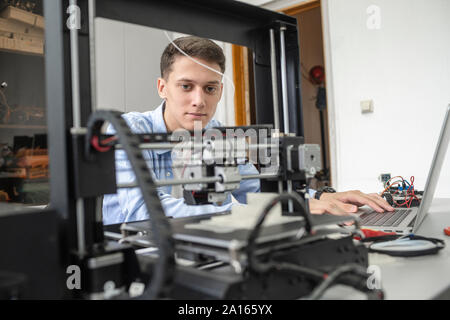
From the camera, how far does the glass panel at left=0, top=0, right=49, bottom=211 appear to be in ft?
6.64

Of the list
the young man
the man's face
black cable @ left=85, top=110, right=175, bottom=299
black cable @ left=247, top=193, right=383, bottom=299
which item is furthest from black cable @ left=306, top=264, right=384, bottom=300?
the man's face

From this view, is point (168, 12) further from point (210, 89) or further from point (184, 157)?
point (210, 89)

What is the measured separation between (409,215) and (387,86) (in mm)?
1620

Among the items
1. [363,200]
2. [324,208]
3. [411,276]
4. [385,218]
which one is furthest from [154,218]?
[363,200]

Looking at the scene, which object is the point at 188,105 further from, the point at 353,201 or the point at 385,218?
the point at 385,218

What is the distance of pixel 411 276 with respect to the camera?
597 mm

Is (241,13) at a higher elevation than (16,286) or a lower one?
higher

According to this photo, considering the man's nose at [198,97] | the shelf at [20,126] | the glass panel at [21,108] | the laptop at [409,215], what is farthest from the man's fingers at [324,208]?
the shelf at [20,126]

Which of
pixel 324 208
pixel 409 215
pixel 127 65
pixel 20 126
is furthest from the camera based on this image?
pixel 127 65

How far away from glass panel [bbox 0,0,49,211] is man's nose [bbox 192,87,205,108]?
1.07 metres

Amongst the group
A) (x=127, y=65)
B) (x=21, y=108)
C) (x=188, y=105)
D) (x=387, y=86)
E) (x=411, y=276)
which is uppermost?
(x=127, y=65)
